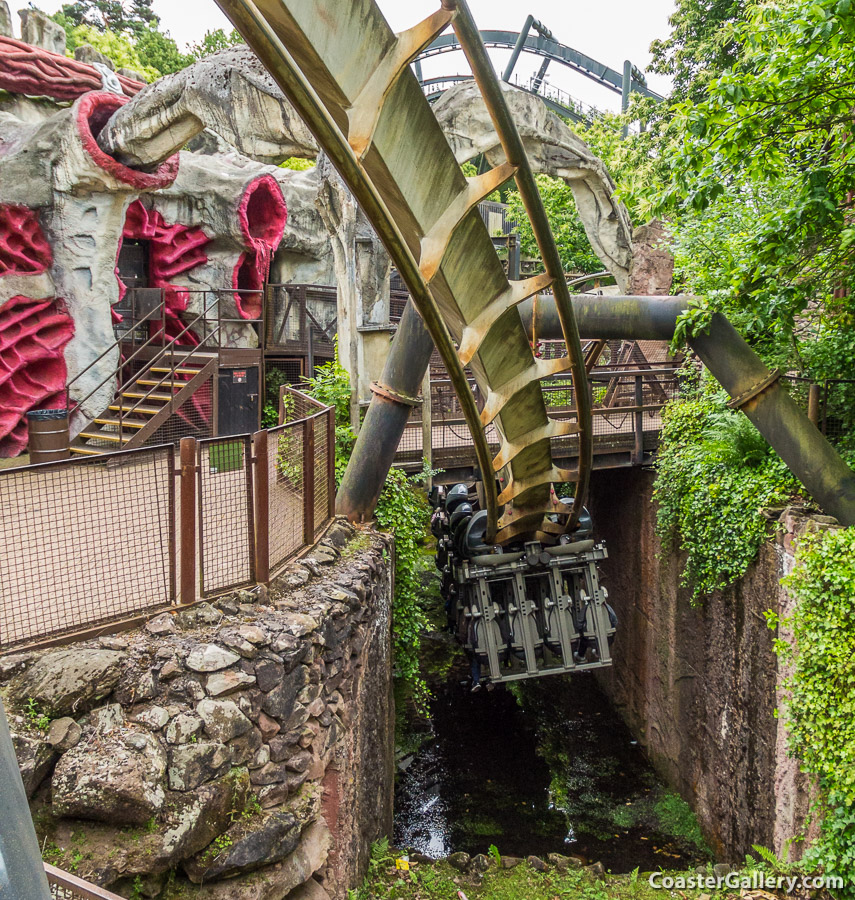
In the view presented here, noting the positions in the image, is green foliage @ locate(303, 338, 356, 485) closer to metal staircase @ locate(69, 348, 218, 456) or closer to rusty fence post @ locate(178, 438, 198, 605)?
metal staircase @ locate(69, 348, 218, 456)

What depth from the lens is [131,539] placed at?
Result: 4688mm

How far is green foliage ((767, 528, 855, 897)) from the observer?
5629 millimetres

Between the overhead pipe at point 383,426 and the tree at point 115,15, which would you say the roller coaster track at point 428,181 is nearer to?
the overhead pipe at point 383,426

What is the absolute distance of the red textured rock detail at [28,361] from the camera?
1034 cm

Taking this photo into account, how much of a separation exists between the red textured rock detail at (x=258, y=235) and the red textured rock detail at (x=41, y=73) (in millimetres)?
3394

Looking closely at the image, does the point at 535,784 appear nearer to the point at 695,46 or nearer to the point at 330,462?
the point at 330,462

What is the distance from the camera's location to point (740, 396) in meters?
7.11

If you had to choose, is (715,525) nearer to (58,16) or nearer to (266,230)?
(266,230)

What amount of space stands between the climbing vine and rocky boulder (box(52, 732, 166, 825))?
388 centimetres

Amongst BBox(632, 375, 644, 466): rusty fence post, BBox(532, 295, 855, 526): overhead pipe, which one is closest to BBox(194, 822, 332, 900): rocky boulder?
BBox(532, 295, 855, 526): overhead pipe

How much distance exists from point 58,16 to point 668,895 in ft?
103

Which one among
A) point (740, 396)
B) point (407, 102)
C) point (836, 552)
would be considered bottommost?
point (836, 552)

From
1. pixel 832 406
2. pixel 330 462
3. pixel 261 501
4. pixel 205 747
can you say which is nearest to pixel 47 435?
pixel 330 462

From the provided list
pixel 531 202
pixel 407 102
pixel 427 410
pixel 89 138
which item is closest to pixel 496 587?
pixel 427 410
